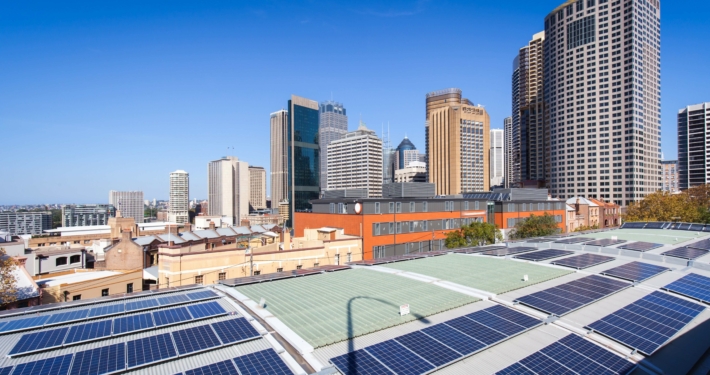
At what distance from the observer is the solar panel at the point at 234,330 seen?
13.5 m

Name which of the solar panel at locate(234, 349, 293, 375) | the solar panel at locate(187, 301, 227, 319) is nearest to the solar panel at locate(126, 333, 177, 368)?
the solar panel at locate(187, 301, 227, 319)

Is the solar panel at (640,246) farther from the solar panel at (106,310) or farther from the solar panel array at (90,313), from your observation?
the solar panel at (106,310)

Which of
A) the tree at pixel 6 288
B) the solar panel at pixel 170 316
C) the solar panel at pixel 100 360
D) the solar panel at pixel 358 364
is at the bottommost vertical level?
the tree at pixel 6 288

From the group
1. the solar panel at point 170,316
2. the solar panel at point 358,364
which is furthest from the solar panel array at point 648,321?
the solar panel at point 170,316

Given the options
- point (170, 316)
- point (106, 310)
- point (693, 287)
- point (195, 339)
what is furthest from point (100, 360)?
point (693, 287)

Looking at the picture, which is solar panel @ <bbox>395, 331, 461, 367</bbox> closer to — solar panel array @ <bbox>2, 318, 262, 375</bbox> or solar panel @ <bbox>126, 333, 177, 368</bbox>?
solar panel array @ <bbox>2, 318, 262, 375</bbox>

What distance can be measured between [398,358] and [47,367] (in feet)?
35.8

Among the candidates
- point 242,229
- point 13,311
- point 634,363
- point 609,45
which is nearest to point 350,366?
point 634,363

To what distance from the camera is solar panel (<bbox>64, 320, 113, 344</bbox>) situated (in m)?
13.2

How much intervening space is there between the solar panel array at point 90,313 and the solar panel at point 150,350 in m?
3.92

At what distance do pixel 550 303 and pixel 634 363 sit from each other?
5.00 m

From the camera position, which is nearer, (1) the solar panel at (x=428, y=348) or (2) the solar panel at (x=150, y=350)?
(2) the solar panel at (x=150, y=350)

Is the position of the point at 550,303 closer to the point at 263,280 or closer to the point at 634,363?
the point at 634,363

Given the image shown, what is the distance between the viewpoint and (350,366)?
11953mm
